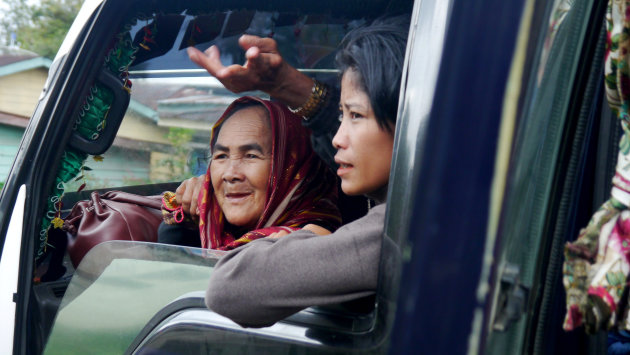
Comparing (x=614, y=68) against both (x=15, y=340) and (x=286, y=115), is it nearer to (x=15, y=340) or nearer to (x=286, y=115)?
(x=286, y=115)

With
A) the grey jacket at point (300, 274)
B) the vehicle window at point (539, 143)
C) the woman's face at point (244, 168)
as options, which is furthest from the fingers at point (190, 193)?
the vehicle window at point (539, 143)

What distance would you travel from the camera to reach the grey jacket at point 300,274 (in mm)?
1100

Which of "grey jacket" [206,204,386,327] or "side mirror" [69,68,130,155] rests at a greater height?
"side mirror" [69,68,130,155]

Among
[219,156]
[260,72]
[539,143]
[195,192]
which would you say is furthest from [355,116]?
[195,192]

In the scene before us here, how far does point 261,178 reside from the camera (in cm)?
205

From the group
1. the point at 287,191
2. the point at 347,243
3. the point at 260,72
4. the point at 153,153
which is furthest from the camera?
the point at 153,153

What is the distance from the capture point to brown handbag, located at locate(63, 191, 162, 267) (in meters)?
2.18

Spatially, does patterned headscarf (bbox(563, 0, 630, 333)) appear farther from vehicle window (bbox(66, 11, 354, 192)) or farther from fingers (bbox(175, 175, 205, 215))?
fingers (bbox(175, 175, 205, 215))

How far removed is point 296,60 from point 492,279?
1.54 m

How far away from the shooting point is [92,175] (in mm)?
2281

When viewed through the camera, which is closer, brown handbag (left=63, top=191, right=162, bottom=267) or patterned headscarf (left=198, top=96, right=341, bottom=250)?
patterned headscarf (left=198, top=96, right=341, bottom=250)

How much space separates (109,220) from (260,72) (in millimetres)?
973

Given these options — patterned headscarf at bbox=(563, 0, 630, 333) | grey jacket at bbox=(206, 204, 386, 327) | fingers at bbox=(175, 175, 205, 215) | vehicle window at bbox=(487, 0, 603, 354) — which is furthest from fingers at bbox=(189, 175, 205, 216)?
patterned headscarf at bbox=(563, 0, 630, 333)

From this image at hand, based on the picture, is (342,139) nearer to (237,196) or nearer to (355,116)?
(355,116)
